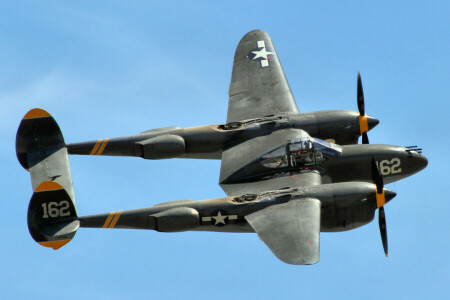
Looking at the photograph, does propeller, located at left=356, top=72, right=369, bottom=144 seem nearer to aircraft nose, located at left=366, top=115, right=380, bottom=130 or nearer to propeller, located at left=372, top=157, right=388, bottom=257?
aircraft nose, located at left=366, top=115, right=380, bottom=130

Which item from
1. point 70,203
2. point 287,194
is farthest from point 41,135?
point 287,194

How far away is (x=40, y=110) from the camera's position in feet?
168

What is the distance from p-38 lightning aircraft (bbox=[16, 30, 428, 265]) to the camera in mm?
46844

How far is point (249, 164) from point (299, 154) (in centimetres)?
236

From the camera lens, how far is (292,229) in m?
46.1

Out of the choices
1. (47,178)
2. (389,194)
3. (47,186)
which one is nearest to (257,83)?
(389,194)

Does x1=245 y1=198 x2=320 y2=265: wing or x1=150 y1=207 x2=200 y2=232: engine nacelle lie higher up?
x1=150 y1=207 x2=200 y2=232: engine nacelle

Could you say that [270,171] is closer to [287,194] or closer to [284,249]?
[287,194]

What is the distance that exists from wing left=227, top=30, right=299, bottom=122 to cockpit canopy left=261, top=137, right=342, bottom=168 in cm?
365

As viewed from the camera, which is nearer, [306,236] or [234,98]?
[306,236]

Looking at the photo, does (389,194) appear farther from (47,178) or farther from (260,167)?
(47,178)

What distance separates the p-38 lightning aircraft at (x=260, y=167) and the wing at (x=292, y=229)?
0.04 meters

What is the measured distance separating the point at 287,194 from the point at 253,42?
45.6 ft

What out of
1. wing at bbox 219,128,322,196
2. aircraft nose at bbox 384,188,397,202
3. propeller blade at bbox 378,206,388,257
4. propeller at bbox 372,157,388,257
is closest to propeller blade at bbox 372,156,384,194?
propeller at bbox 372,157,388,257
